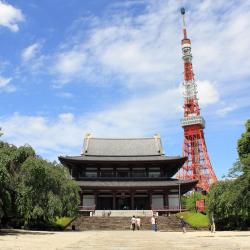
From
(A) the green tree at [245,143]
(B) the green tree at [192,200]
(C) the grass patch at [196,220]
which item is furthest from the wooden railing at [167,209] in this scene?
(B) the green tree at [192,200]

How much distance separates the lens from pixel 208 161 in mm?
78312

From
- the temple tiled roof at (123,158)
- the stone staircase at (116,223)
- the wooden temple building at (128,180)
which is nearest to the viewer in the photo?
the stone staircase at (116,223)

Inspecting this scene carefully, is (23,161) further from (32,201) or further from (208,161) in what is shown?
(208,161)

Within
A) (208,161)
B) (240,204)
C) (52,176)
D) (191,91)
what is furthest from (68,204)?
(191,91)

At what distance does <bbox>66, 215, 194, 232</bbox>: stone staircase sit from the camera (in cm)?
4087

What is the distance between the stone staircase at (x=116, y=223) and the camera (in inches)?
1609

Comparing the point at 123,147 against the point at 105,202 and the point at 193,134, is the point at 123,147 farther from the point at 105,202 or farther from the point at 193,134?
the point at 193,134

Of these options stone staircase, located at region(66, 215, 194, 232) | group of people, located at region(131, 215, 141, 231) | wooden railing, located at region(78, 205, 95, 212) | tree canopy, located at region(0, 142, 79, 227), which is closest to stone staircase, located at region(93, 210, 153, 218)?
wooden railing, located at region(78, 205, 95, 212)

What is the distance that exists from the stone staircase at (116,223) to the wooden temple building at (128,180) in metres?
6.39

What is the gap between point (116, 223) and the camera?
42906 millimetres

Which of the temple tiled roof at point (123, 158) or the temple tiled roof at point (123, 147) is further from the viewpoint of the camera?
the temple tiled roof at point (123, 147)

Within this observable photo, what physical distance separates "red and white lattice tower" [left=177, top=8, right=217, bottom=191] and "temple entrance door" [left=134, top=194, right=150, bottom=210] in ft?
75.8

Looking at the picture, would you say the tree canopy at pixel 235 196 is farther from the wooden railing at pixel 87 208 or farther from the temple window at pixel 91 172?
the temple window at pixel 91 172

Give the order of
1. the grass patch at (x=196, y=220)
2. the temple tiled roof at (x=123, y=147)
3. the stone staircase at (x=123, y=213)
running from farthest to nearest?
the temple tiled roof at (x=123, y=147) → the stone staircase at (x=123, y=213) → the grass patch at (x=196, y=220)
